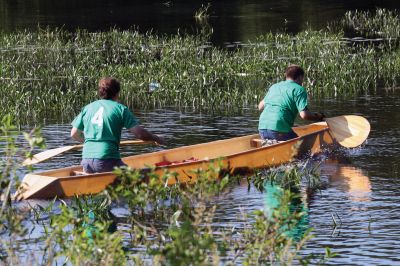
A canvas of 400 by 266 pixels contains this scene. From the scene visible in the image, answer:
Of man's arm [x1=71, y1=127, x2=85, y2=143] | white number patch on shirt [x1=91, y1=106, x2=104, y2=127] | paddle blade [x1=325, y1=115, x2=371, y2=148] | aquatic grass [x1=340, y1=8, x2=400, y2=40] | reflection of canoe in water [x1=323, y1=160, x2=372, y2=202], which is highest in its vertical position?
aquatic grass [x1=340, y1=8, x2=400, y2=40]

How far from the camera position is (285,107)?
49.6ft

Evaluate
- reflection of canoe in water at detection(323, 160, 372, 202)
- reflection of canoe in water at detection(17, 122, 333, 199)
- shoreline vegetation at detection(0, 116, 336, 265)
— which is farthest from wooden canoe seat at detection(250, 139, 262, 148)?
shoreline vegetation at detection(0, 116, 336, 265)

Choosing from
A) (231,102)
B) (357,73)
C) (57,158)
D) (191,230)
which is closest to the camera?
(191,230)

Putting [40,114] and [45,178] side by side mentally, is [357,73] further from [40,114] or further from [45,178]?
[45,178]

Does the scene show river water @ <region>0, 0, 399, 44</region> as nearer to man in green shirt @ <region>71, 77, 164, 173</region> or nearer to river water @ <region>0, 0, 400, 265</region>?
river water @ <region>0, 0, 400, 265</region>

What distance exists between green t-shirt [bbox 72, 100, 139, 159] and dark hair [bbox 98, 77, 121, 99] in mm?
88

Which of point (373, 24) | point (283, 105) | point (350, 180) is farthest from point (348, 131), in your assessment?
point (373, 24)

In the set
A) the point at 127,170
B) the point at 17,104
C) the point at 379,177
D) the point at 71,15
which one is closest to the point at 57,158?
the point at 17,104

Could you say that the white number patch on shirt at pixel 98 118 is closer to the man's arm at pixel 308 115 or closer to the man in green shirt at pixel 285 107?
the man in green shirt at pixel 285 107

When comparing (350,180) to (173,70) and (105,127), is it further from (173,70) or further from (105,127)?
(173,70)

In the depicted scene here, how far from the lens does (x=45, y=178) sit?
12250 mm

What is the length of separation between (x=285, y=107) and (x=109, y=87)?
12.2 ft

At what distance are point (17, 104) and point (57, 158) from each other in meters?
3.73

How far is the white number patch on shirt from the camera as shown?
12.3 m
